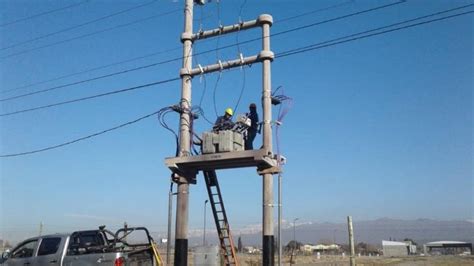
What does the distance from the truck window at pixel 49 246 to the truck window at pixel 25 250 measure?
38 centimetres

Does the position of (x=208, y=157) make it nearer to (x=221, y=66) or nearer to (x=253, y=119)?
(x=253, y=119)

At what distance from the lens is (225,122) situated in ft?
51.1

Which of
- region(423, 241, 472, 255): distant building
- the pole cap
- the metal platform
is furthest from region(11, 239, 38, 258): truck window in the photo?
region(423, 241, 472, 255): distant building

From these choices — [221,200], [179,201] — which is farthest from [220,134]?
[221,200]

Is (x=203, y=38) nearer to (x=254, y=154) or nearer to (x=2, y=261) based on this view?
(x=254, y=154)

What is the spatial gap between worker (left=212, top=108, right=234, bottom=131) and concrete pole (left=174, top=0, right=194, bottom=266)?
0.89 meters

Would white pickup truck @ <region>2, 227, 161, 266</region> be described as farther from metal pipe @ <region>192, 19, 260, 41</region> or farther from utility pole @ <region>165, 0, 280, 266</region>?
metal pipe @ <region>192, 19, 260, 41</region>

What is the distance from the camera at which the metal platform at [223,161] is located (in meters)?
14.1

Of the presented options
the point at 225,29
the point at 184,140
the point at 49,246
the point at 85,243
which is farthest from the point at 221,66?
the point at 49,246

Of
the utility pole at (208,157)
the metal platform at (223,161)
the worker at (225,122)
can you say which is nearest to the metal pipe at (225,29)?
the utility pole at (208,157)

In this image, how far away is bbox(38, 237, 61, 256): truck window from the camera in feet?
48.0

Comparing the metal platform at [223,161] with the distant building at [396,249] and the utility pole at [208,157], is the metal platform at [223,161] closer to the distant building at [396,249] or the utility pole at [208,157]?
the utility pole at [208,157]

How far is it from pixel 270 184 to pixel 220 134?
79.6 inches

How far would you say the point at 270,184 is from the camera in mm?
14289
